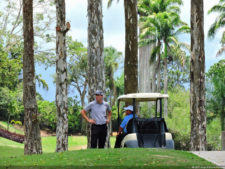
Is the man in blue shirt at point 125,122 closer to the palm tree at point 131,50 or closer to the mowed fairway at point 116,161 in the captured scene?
the mowed fairway at point 116,161

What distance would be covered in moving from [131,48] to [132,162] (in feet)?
31.9

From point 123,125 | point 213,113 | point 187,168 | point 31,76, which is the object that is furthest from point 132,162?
point 213,113

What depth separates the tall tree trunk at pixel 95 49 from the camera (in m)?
17.2

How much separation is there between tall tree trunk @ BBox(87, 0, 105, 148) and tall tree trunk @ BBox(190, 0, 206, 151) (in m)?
3.72

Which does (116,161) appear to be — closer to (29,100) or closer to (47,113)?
(29,100)

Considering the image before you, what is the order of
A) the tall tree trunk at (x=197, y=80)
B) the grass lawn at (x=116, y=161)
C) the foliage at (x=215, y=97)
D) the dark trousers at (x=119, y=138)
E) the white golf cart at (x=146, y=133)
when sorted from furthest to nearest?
the foliage at (x=215, y=97)
the tall tree trunk at (x=197, y=80)
the dark trousers at (x=119, y=138)
the white golf cart at (x=146, y=133)
the grass lawn at (x=116, y=161)

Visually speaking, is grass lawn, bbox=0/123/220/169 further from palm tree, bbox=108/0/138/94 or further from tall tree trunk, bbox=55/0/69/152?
→ palm tree, bbox=108/0/138/94

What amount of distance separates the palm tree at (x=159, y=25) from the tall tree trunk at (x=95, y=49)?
35.4 m

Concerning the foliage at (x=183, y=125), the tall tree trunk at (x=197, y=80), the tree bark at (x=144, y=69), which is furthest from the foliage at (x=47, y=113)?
the tall tree trunk at (x=197, y=80)

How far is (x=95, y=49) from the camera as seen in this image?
17438 millimetres

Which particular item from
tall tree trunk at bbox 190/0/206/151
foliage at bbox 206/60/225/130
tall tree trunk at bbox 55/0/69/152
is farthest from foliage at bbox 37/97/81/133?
tall tree trunk at bbox 190/0/206/151

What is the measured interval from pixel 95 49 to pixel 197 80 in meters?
4.31

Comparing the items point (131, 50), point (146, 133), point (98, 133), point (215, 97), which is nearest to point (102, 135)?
point (98, 133)

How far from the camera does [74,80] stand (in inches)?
2451
